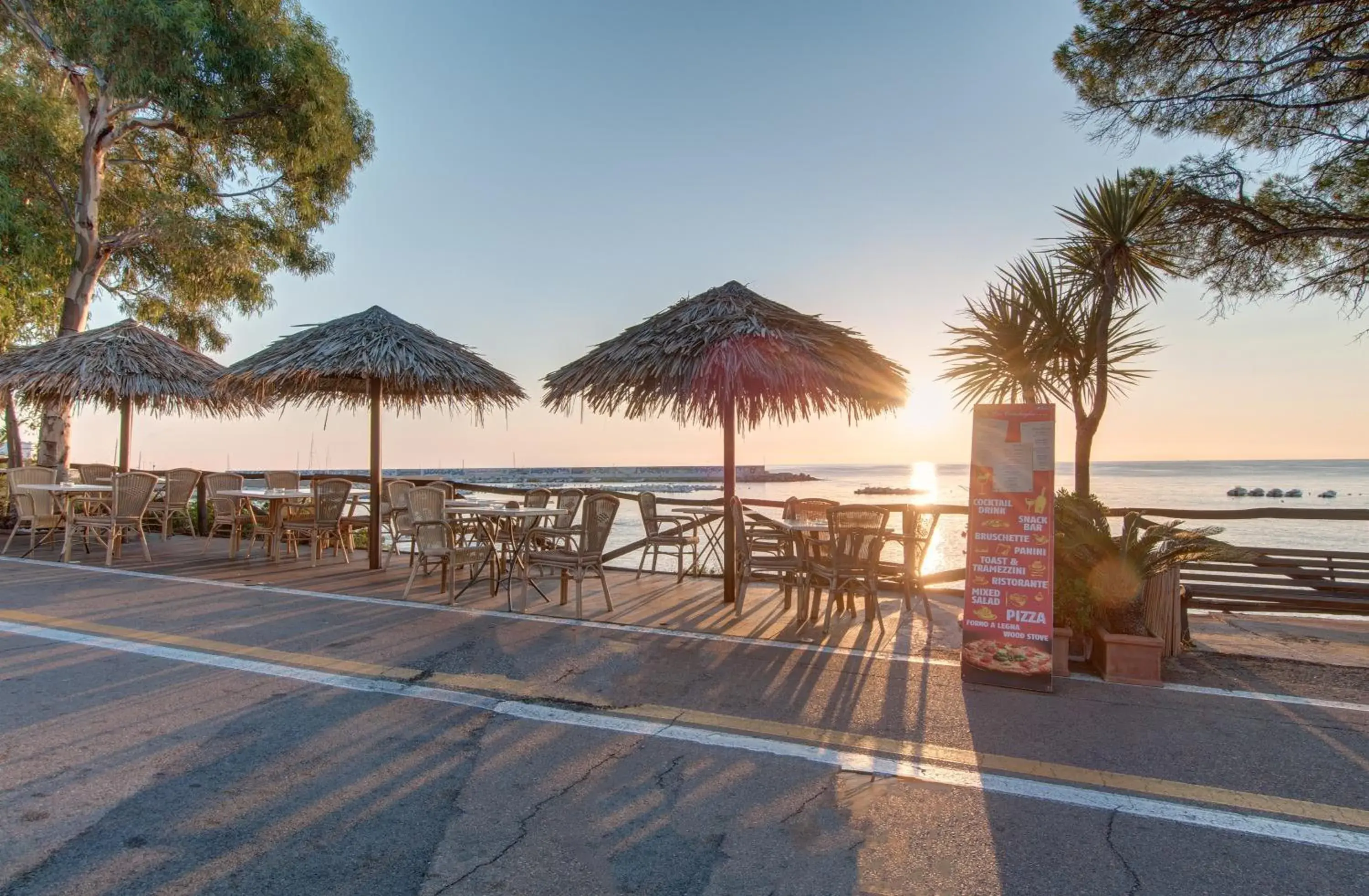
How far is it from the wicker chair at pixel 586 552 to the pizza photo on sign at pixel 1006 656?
296cm

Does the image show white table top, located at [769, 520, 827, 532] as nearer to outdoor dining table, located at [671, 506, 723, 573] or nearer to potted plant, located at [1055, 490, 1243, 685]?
outdoor dining table, located at [671, 506, 723, 573]

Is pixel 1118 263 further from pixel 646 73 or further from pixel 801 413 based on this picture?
pixel 646 73

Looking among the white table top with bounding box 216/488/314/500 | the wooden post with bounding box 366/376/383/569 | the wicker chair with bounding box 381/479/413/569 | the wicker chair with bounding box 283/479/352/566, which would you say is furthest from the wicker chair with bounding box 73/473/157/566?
the wicker chair with bounding box 381/479/413/569

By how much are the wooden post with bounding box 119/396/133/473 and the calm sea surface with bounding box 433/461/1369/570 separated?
7.75 m

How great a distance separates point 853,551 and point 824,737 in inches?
92.4

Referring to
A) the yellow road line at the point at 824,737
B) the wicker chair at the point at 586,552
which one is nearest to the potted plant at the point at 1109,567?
the yellow road line at the point at 824,737

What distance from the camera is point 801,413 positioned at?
24.5 feet

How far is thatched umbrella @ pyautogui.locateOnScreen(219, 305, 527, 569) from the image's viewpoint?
7.82m

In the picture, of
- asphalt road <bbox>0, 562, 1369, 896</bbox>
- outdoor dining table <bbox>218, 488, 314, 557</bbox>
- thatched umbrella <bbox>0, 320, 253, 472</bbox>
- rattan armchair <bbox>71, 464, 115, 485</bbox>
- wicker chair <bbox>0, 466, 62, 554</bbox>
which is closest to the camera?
asphalt road <bbox>0, 562, 1369, 896</bbox>

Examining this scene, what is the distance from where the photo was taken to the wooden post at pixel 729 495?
6.73m

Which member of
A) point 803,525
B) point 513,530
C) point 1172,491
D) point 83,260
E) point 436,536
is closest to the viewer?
point 803,525

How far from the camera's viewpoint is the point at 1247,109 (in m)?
6.79

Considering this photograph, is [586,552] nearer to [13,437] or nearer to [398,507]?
[398,507]

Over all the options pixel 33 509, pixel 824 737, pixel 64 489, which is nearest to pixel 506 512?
pixel 824 737
